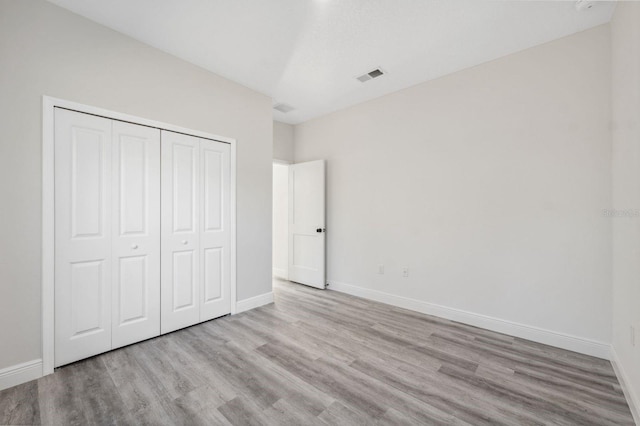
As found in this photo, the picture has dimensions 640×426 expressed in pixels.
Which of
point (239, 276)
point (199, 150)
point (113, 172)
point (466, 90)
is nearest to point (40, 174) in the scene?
point (113, 172)

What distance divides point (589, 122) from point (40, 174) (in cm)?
465

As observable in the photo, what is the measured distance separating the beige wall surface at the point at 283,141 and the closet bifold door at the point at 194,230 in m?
1.54

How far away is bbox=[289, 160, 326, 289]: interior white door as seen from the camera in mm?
4391

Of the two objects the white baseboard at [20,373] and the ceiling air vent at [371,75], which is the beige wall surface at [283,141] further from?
the white baseboard at [20,373]

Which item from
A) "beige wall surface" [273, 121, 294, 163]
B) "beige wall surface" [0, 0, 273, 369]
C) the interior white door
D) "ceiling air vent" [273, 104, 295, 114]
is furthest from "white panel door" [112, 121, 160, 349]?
the interior white door

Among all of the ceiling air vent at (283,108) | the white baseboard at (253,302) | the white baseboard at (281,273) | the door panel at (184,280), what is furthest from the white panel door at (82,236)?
the white baseboard at (281,273)

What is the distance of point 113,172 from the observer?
7.95 feet

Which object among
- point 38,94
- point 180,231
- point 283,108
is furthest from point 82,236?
point 283,108

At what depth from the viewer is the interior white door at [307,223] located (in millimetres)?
4391

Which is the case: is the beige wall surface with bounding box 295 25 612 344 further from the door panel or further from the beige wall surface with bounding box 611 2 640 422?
the door panel

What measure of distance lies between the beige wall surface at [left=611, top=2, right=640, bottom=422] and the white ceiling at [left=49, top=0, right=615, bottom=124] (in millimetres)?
470

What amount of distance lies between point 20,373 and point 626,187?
4642 millimetres

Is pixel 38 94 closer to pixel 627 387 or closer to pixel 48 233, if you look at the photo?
pixel 48 233

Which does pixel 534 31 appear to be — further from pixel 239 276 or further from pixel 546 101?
pixel 239 276
